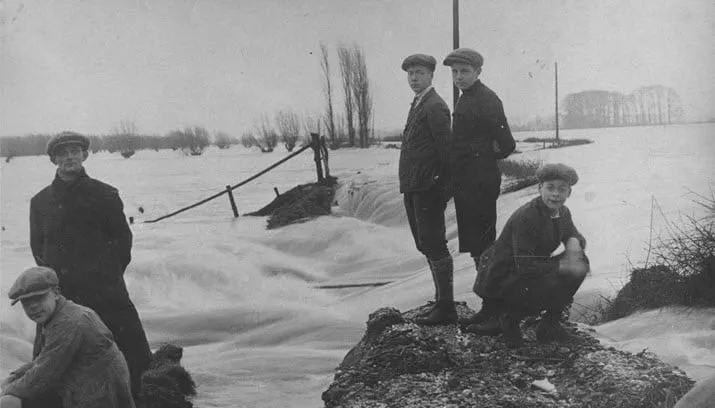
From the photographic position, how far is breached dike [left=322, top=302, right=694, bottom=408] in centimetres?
288

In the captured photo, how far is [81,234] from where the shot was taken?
10.7 feet

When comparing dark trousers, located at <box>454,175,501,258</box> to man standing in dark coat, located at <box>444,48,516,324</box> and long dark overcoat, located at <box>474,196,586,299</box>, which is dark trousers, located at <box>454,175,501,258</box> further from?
long dark overcoat, located at <box>474,196,586,299</box>

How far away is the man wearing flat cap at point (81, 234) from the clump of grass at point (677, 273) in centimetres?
263

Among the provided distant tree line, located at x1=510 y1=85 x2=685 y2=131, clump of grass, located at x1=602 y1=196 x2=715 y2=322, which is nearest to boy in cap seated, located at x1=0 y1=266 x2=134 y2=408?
distant tree line, located at x1=510 y1=85 x2=685 y2=131

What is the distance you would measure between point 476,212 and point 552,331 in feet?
Answer: 2.33

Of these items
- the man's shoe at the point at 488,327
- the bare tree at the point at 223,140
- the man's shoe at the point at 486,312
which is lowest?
the man's shoe at the point at 488,327

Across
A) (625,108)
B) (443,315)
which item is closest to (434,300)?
(443,315)

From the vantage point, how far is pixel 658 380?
2.88 m

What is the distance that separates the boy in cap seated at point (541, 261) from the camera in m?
3.01

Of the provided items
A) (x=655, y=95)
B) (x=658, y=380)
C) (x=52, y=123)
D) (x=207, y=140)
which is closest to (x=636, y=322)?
(x=658, y=380)

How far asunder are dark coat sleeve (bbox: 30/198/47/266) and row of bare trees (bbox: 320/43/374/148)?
176cm

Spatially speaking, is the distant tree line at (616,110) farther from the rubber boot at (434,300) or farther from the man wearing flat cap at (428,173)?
the rubber boot at (434,300)

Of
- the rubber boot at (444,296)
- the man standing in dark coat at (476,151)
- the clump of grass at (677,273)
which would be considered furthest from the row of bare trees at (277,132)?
the clump of grass at (677,273)

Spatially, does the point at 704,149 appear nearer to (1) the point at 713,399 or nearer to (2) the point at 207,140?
(1) the point at 713,399
